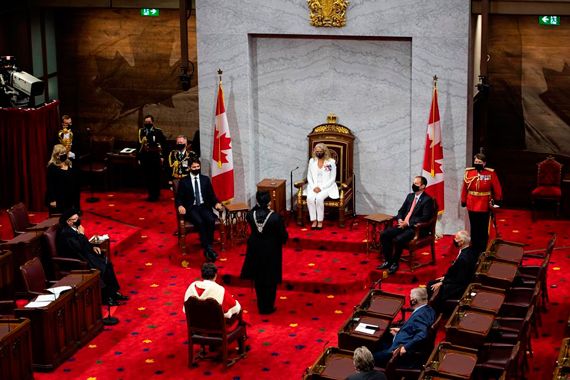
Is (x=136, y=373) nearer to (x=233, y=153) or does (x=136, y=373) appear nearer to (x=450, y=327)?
(x=450, y=327)

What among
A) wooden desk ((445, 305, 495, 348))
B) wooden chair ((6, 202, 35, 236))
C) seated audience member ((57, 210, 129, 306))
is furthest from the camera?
wooden chair ((6, 202, 35, 236))

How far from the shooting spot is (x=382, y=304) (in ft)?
35.7

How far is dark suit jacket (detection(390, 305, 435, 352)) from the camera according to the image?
9.87 m

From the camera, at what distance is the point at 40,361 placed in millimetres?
10820

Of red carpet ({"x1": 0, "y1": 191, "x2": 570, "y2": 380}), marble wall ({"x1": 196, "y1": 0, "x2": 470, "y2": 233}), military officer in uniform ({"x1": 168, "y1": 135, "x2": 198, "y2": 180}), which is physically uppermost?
marble wall ({"x1": 196, "y1": 0, "x2": 470, "y2": 233})

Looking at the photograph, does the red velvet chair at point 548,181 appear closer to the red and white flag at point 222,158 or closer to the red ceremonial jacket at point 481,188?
the red ceremonial jacket at point 481,188

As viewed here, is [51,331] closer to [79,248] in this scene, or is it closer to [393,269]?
[79,248]

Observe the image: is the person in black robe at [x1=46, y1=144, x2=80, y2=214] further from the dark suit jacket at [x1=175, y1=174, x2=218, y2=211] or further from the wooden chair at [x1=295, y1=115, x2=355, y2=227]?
the wooden chair at [x1=295, y1=115, x2=355, y2=227]

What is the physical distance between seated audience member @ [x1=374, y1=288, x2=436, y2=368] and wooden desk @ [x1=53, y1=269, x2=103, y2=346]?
3.27 metres

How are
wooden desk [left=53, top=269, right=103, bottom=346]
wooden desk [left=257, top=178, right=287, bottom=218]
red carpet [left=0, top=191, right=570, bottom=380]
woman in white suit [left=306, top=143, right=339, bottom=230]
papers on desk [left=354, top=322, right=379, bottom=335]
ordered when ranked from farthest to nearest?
wooden desk [left=257, top=178, right=287, bottom=218]
woman in white suit [left=306, top=143, right=339, bottom=230]
wooden desk [left=53, top=269, right=103, bottom=346]
red carpet [left=0, top=191, right=570, bottom=380]
papers on desk [left=354, top=322, right=379, bottom=335]

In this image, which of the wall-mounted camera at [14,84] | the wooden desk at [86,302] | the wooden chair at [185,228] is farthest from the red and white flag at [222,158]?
the wooden desk at [86,302]

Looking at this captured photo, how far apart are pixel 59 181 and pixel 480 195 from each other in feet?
19.1

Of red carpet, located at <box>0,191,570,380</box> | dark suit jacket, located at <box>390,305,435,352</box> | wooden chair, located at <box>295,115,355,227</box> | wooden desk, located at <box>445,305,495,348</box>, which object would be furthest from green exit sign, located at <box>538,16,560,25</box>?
dark suit jacket, located at <box>390,305,435,352</box>

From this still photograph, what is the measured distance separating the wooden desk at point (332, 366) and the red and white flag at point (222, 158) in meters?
6.13
